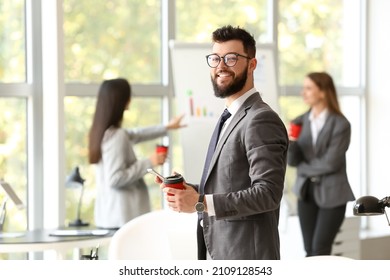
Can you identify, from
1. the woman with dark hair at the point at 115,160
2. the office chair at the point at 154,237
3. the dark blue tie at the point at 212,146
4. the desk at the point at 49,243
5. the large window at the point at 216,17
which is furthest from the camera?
the large window at the point at 216,17

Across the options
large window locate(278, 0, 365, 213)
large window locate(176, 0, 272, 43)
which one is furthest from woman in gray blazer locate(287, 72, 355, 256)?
large window locate(278, 0, 365, 213)

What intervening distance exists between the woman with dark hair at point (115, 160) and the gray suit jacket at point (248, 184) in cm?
208

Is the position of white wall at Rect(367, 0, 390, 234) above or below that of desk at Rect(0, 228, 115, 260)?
above

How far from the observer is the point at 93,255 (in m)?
1.93

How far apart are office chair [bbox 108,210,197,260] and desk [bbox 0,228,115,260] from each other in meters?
0.79

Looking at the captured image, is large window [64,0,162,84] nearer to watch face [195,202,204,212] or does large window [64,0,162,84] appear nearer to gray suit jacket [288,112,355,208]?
gray suit jacket [288,112,355,208]

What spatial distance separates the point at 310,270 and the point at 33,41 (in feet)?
10.3

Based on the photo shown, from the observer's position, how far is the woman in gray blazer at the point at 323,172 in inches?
174

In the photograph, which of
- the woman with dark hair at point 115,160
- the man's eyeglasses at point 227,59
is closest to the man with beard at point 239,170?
the man's eyeglasses at point 227,59

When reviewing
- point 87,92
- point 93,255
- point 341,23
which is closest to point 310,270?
point 93,255

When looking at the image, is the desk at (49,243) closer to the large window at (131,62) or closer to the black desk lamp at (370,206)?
the large window at (131,62)

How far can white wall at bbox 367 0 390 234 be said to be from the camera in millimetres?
5875

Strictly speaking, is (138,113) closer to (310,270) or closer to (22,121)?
(22,121)

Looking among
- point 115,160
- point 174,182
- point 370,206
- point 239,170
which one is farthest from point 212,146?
point 115,160
